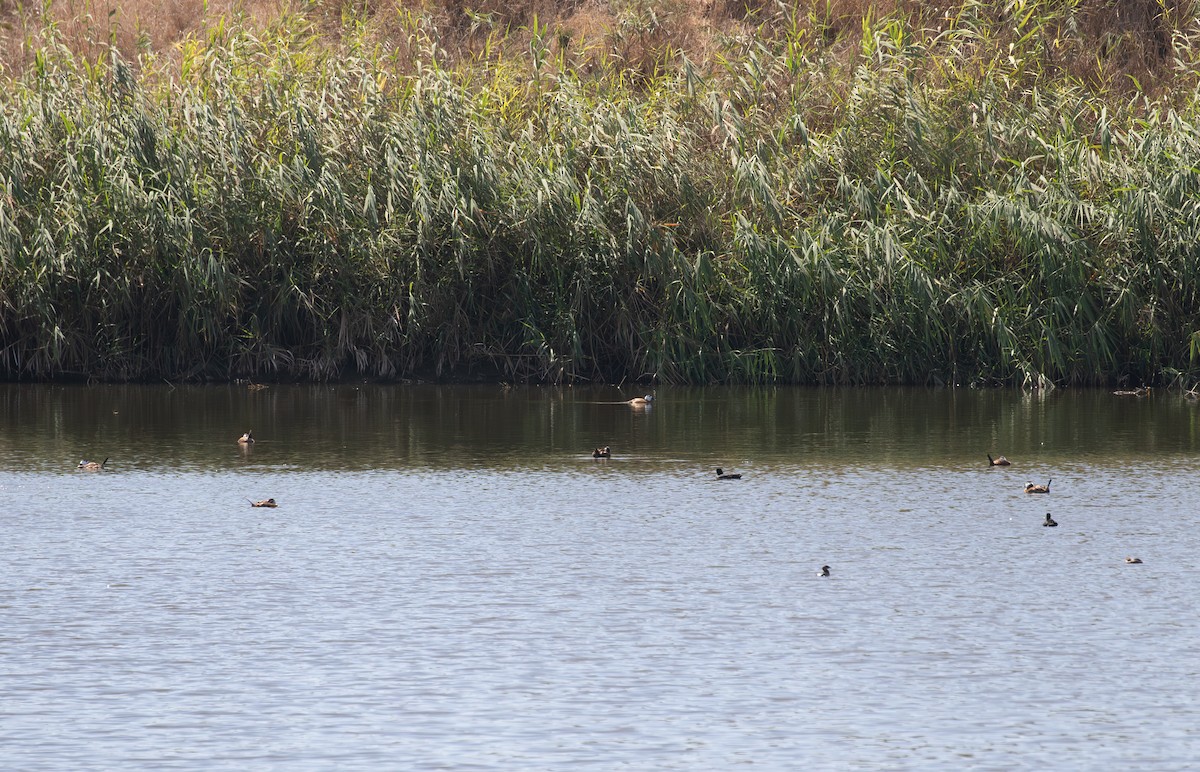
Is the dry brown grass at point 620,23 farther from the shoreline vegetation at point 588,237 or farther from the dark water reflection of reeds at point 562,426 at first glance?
the dark water reflection of reeds at point 562,426

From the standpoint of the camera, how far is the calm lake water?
566cm

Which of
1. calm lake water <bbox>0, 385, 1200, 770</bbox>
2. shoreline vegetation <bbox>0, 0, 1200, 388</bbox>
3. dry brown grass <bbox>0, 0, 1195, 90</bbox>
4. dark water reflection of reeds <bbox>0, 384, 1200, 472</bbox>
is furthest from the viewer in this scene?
dry brown grass <bbox>0, 0, 1195, 90</bbox>

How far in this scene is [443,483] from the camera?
11.8m

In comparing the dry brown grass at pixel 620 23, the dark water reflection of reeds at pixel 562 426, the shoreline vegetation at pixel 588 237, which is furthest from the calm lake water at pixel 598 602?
the dry brown grass at pixel 620 23

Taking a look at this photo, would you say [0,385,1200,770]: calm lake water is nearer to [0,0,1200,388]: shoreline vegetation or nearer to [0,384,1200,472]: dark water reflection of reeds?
[0,384,1200,472]: dark water reflection of reeds

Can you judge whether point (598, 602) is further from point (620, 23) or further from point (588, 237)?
point (620, 23)

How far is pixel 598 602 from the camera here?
7664mm

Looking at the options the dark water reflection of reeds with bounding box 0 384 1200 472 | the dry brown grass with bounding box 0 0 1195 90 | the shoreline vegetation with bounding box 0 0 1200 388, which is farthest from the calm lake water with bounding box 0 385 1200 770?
the dry brown grass with bounding box 0 0 1195 90

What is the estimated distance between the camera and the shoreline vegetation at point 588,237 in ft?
59.4

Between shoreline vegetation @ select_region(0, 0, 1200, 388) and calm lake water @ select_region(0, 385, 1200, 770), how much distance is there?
4.04 m

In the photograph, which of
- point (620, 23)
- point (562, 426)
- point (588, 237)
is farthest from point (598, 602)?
point (620, 23)

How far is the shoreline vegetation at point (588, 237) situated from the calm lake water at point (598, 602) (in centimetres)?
404

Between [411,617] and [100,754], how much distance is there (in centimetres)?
208

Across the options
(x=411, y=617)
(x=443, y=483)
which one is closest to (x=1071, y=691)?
(x=411, y=617)
